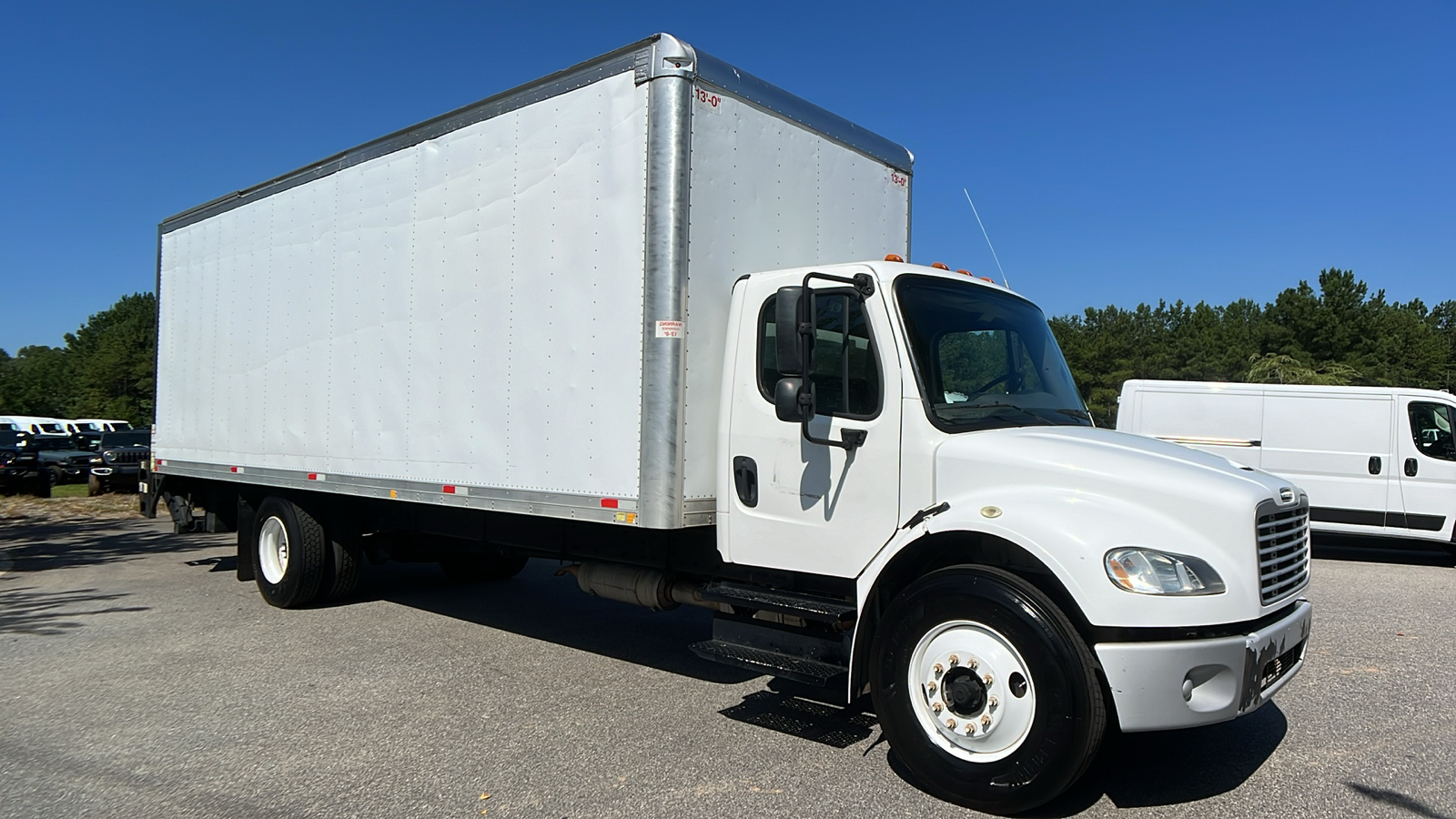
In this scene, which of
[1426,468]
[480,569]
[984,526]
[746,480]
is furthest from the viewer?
[1426,468]

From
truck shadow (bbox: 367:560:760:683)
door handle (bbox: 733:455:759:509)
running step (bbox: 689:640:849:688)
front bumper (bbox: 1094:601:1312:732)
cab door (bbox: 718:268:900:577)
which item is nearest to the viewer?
front bumper (bbox: 1094:601:1312:732)

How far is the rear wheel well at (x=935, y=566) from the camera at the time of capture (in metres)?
4.21

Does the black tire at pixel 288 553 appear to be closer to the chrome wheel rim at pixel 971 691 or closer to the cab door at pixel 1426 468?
the chrome wheel rim at pixel 971 691

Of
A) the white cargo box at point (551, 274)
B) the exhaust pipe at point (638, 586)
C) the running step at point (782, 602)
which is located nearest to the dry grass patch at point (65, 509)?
the white cargo box at point (551, 274)

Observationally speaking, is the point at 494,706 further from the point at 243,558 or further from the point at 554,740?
the point at 243,558

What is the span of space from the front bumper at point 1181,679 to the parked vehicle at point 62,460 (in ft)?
96.5

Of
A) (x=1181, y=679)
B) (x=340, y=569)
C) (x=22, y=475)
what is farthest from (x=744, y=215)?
(x=22, y=475)

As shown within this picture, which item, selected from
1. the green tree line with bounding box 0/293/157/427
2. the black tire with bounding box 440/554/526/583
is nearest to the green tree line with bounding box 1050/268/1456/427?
the black tire with bounding box 440/554/526/583

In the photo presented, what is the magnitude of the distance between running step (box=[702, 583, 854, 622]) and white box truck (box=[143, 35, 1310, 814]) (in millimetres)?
20

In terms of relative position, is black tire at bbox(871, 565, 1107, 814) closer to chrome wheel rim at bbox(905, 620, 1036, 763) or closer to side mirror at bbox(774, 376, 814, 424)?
chrome wheel rim at bbox(905, 620, 1036, 763)

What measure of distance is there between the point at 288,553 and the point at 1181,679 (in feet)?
24.5

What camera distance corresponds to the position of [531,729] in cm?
526

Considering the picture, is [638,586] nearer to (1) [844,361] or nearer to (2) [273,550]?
(1) [844,361]

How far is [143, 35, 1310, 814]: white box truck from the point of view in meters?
3.91
